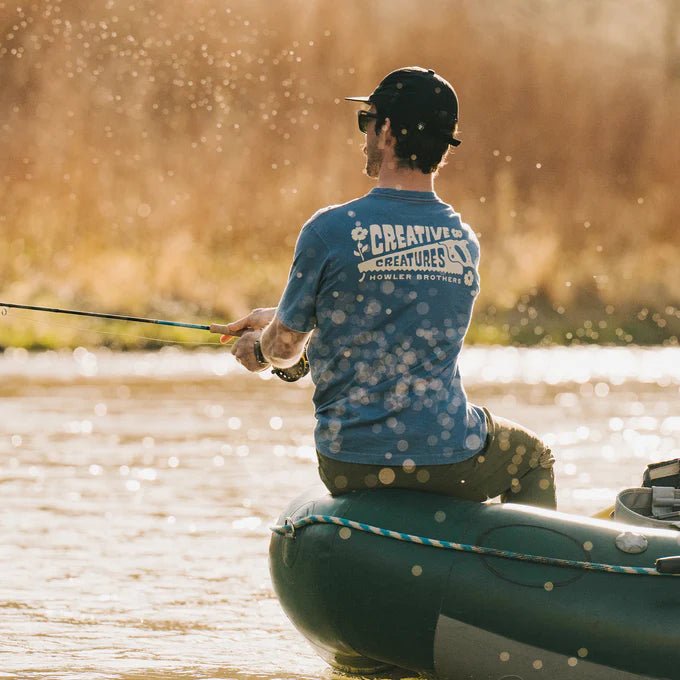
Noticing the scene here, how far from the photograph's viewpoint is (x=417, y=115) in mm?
3855

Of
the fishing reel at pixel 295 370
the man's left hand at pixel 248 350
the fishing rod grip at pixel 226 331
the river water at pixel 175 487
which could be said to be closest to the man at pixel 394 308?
the man's left hand at pixel 248 350

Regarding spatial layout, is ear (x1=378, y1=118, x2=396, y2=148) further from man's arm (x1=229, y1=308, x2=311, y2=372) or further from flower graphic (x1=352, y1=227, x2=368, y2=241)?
man's arm (x1=229, y1=308, x2=311, y2=372)

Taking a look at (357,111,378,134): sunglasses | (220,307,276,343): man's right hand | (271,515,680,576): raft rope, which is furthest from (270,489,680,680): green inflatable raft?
(357,111,378,134): sunglasses

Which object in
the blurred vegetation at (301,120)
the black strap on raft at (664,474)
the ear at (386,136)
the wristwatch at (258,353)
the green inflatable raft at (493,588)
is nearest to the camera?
the green inflatable raft at (493,588)

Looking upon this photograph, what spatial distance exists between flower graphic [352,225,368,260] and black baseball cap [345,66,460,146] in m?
0.30

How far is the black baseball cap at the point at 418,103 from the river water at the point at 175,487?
5.87ft

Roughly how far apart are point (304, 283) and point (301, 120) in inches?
1750

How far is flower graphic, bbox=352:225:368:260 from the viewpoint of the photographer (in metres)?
3.80

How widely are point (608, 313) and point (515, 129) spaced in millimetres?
22283

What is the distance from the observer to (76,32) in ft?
166

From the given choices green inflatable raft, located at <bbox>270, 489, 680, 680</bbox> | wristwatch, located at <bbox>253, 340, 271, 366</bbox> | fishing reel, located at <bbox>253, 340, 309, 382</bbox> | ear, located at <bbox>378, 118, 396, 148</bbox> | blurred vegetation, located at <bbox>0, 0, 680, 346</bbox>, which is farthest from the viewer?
blurred vegetation, located at <bbox>0, 0, 680, 346</bbox>

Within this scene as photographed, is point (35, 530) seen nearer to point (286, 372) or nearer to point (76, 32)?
point (286, 372)

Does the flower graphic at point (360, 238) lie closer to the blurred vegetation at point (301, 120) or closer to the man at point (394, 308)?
the man at point (394, 308)

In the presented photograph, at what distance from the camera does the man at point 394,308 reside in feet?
12.5
